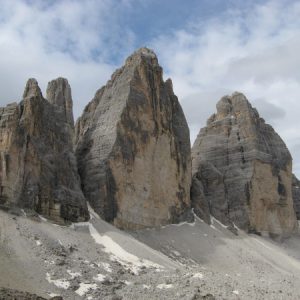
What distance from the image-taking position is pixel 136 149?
5328 centimetres

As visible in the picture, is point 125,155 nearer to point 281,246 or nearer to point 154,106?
point 154,106

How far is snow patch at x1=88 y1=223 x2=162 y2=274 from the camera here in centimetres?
3778

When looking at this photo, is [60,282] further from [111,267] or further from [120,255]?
[120,255]

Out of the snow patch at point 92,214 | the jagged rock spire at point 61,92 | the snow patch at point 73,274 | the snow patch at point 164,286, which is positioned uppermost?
the jagged rock spire at point 61,92

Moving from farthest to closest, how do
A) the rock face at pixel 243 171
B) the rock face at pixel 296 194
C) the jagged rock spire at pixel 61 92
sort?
the rock face at pixel 296 194 → the jagged rock spire at pixel 61 92 → the rock face at pixel 243 171

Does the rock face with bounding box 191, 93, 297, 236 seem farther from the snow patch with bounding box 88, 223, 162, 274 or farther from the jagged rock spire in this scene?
the snow patch with bounding box 88, 223, 162, 274

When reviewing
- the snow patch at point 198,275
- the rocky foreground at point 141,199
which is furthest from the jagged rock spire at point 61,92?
the snow patch at point 198,275

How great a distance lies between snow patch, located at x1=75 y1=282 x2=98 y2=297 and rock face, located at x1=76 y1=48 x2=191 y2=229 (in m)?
15.8

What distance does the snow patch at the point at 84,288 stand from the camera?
31311 mm

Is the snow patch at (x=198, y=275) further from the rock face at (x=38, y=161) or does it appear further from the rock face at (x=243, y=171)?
the rock face at (x=243, y=171)

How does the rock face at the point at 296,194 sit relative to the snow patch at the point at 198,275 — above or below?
above

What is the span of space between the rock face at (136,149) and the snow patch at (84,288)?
15752 mm

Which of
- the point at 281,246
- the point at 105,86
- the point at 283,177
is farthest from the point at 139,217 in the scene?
the point at 283,177

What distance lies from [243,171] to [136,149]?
1833cm
